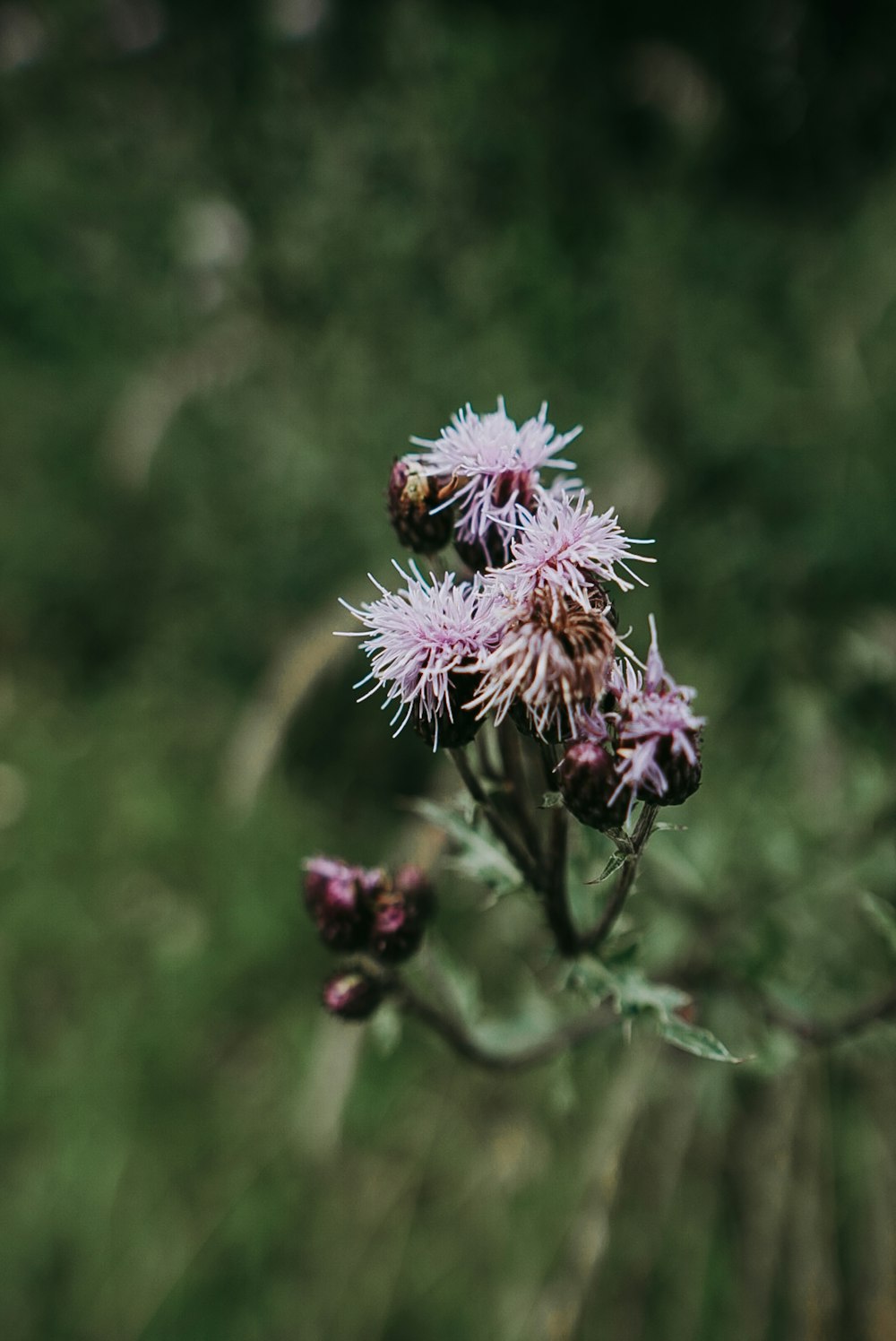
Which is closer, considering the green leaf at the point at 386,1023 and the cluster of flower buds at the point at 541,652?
the cluster of flower buds at the point at 541,652

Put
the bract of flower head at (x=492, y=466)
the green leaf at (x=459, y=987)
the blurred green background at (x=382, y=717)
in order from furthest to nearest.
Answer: the blurred green background at (x=382, y=717) < the green leaf at (x=459, y=987) < the bract of flower head at (x=492, y=466)

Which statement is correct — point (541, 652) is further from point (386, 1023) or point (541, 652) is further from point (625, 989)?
point (386, 1023)

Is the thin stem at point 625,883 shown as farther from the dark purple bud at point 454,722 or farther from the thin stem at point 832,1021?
the thin stem at point 832,1021

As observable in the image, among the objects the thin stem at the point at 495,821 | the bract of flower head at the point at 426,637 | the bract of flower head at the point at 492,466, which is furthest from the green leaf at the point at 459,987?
the bract of flower head at the point at 492,466

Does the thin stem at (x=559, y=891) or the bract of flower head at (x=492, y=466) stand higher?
the bract of flower head at (x=492, y=466)

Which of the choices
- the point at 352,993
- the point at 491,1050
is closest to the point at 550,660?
the point at 352,993

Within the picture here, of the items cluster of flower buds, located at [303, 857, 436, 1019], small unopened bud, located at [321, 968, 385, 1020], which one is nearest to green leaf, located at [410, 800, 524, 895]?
cluster of flower buds, located at [303, 857, 436, 1019]
